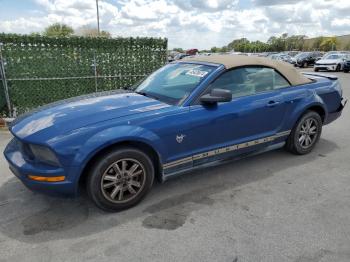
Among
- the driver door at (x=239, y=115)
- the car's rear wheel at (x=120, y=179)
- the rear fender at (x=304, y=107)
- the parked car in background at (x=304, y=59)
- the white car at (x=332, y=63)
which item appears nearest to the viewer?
the car's rear wheel at (x=120, y=179)

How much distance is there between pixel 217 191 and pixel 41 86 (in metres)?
5.72

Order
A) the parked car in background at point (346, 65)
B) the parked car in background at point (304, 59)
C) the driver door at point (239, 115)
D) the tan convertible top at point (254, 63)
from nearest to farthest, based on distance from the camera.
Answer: the driver door at point (239, 115)
the tan convertible top at point (254, 63)
the parked car in background at point (346, 65)
the parked car in background at point (304, 59)

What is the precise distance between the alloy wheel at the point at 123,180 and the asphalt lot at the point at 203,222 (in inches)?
7.4

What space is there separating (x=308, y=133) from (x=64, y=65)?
236 inches

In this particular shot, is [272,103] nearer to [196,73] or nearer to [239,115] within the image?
[239,115]

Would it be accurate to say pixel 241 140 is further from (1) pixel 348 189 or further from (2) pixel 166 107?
(1) pixel 348 189

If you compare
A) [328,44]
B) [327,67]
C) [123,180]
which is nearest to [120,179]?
[123,180]

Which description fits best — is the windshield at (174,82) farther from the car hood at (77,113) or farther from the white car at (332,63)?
the white car at (332,63)

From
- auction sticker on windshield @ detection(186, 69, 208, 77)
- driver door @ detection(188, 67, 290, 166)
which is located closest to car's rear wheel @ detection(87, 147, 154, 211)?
driver door @ detection(188, 67, 290, 166)

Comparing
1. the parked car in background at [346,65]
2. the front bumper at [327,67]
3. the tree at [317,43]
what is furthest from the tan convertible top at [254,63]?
the tree at [317,43]

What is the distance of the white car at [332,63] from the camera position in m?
21.4

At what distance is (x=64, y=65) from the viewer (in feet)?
25.1

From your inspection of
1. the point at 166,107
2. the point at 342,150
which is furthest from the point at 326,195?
the point at 166,107

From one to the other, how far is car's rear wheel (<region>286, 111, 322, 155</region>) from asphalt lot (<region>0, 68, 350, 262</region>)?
1.58 ft
